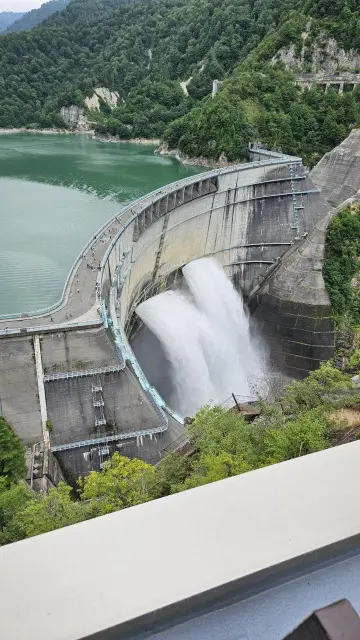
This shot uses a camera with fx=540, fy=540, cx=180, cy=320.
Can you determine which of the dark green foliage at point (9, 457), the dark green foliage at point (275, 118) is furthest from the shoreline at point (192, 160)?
the dark green foliage at point (9, 457)

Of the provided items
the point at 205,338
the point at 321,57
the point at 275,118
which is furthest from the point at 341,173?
the point at 321,57

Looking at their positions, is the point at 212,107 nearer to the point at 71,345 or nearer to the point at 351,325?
the point at 351,325

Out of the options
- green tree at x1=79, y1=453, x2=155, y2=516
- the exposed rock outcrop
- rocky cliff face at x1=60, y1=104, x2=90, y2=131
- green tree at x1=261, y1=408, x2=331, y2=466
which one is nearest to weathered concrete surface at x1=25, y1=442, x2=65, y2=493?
green tree at x1=79, y1=453, x2=155, y2=516

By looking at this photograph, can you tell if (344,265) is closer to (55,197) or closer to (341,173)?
(341,173)

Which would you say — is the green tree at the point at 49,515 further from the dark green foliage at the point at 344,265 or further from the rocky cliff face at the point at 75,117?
the rocky cliff face at the point at 75,117

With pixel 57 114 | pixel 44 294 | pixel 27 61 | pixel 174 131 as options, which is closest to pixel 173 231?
pixel 44 294
